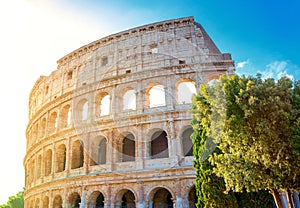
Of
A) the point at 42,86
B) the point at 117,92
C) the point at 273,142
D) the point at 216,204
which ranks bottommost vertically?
the point at 216,204

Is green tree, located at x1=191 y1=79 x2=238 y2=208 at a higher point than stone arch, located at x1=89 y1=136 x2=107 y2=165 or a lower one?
lower

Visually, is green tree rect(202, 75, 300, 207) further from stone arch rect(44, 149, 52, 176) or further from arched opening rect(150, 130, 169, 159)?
stone arch rect(44, 149, 52, 176)

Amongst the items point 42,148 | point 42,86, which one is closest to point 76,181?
point 42,148

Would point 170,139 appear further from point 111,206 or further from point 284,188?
point 284,188

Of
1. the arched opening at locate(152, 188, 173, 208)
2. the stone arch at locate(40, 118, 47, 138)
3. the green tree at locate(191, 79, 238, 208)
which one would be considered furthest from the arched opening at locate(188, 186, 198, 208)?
the stone arch at locate(40, 118, 47, 138)

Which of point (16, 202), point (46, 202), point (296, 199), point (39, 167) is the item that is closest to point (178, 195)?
point (296, 199)

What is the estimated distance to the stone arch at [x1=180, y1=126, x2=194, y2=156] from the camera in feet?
50.3

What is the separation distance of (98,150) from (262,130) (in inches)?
474

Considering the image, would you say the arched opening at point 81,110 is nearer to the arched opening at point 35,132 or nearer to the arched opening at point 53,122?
the arched opening at point 53,122

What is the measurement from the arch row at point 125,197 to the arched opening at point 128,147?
2.09 meters

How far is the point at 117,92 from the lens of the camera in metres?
17.4

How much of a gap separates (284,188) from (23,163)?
2574 centimetres

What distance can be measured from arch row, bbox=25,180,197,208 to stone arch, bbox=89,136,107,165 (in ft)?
6.14

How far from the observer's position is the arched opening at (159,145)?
15883 millimetres
